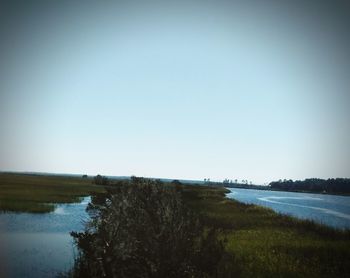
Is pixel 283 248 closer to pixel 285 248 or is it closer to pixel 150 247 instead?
pixel 285 248

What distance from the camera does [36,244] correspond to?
87.9 ft

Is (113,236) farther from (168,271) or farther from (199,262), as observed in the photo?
(199,262)

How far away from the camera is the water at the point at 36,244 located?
2072cm

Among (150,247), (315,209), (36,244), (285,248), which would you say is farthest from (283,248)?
(315,209)

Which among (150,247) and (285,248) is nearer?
(150,247)

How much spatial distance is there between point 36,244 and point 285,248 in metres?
18.8

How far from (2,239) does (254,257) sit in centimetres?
2014

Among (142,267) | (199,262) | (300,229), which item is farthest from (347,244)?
(142,267)

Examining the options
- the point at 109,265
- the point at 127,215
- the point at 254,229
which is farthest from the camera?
the point at 254,229

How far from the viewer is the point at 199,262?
14516 millimetres

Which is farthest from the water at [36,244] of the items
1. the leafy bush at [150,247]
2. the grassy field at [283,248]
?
the grassy field at [283,248]

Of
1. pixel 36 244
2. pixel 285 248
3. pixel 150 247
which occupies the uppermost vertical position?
pixel 150 247

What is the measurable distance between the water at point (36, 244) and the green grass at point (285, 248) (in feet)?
36.2

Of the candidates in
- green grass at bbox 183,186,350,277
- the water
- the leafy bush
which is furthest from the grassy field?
the water
